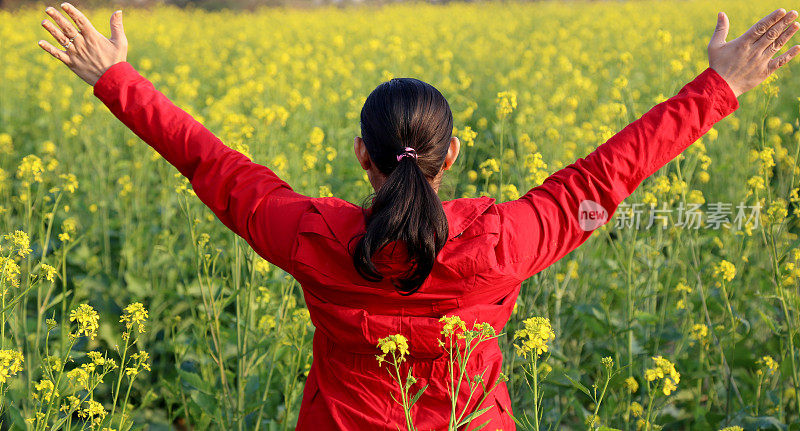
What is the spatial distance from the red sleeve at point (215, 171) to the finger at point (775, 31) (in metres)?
0.96

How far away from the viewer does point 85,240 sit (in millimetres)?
3482

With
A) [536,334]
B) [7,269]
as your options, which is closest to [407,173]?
[536,334]

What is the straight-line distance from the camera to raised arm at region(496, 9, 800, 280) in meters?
1.39

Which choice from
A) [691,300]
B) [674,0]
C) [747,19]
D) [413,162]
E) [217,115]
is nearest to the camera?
[413,162]

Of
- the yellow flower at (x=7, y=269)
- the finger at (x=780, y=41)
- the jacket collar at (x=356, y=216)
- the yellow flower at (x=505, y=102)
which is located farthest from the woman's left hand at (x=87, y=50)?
the yellow flower at (x=505, y=102)

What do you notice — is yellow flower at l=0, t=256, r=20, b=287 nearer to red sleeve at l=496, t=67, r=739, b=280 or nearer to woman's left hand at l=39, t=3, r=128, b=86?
woman's left hand at l=39, t=3, r=128, b=86

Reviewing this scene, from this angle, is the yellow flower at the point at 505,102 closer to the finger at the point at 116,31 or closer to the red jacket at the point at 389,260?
the red jacket at the point at 389,260

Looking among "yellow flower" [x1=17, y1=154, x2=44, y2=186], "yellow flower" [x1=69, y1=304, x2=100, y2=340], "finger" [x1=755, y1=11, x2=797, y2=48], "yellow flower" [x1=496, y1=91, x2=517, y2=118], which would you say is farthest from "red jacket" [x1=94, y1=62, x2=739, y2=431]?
"yellow flower" [x1=496, y1=91, x2=517, y2=118]

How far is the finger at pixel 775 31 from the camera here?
1.40 metres

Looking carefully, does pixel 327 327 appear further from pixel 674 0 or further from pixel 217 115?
pixel 674 0

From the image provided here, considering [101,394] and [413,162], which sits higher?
[413,162]

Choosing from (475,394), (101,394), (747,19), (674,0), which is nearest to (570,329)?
(475,394)

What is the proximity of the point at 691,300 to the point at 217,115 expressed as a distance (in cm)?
293

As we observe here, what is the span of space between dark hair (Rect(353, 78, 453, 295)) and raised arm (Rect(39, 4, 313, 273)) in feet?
0.62
